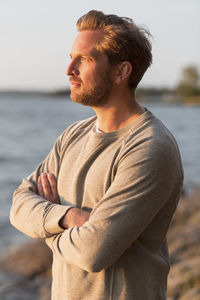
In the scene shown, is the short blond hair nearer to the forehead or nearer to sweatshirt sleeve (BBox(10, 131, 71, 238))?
the forehead

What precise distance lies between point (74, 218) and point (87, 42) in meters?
0.86

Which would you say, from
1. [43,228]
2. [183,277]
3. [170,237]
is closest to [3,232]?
[170,237]

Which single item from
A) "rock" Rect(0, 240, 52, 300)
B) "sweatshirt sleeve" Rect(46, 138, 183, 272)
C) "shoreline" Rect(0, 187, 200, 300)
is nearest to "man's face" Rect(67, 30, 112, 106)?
"sweatshirt sleeve" Rect(46, 138, 183, 272)

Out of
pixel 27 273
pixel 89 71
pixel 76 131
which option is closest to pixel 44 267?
pixel 27 273

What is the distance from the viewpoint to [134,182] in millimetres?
1990

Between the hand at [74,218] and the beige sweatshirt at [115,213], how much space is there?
26 millimetres

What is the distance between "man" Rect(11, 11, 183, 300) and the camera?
199cm

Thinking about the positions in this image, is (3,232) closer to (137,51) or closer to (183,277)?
(183,277)

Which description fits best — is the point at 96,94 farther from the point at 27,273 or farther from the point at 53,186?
Answer: the point at 27,273

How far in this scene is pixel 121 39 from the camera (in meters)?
2.14

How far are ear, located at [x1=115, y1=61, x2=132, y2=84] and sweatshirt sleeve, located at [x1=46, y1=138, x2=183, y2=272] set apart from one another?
380 millimetres

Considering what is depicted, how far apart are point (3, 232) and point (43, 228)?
689 centimetres

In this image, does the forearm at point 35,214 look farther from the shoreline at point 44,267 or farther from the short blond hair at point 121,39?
the shoreline at point 44,267

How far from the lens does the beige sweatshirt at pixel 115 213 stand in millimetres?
1988
